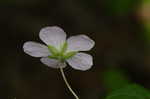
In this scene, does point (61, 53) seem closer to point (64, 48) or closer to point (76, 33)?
point (64, 48)

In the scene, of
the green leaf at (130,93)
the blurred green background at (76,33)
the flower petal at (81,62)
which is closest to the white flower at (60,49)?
the flower petal at (81,62)

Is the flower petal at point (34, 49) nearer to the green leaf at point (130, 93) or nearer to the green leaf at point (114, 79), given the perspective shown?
the green leaf at point (130, 93)

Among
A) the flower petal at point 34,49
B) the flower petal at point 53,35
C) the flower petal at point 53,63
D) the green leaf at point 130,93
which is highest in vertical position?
the flower petal at point 53,35

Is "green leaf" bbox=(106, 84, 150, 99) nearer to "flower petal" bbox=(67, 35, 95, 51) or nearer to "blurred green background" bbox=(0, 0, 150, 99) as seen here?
"flower petal" bbox=(67, 35, 95, 51)

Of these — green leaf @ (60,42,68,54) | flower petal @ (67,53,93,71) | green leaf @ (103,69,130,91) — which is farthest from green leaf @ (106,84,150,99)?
green leaf @ (103,69,130,91)

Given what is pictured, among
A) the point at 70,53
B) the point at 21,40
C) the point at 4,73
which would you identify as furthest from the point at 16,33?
the point at 70,53

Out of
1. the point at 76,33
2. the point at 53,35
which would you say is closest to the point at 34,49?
the point at 53,35
